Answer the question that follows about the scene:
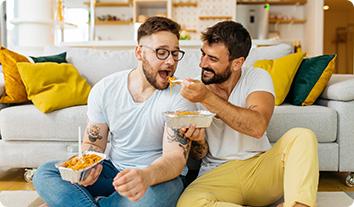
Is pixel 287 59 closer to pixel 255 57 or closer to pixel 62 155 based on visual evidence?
pixel 255 57

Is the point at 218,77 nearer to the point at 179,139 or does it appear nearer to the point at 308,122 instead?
the point at 179,139

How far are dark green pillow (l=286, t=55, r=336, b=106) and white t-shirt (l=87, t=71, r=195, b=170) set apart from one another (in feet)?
4.10

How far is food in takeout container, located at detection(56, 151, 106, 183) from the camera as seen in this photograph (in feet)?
4.99

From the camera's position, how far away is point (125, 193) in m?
1.43

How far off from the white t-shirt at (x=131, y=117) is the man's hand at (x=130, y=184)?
1.12 ft

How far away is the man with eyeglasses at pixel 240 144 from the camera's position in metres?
1.60

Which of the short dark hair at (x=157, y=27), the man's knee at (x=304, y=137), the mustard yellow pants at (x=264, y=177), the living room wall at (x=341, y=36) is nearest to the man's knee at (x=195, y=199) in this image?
the mustard yellow pants at (x=264, y=177)

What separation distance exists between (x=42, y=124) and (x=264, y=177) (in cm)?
152

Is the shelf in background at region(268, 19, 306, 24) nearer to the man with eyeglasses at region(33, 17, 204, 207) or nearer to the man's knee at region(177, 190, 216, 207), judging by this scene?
the man with eyeglasses at region(33, 17, 204, 207)

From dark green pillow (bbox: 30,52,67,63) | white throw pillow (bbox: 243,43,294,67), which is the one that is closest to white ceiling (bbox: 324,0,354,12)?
white throw pillow (bbox: 243,43,294,67)

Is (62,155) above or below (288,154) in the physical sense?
below

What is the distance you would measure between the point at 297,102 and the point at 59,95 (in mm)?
1528

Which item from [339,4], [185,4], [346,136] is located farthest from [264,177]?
[339,4]

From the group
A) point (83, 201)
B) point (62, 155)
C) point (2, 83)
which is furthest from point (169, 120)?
point (2, 83)
